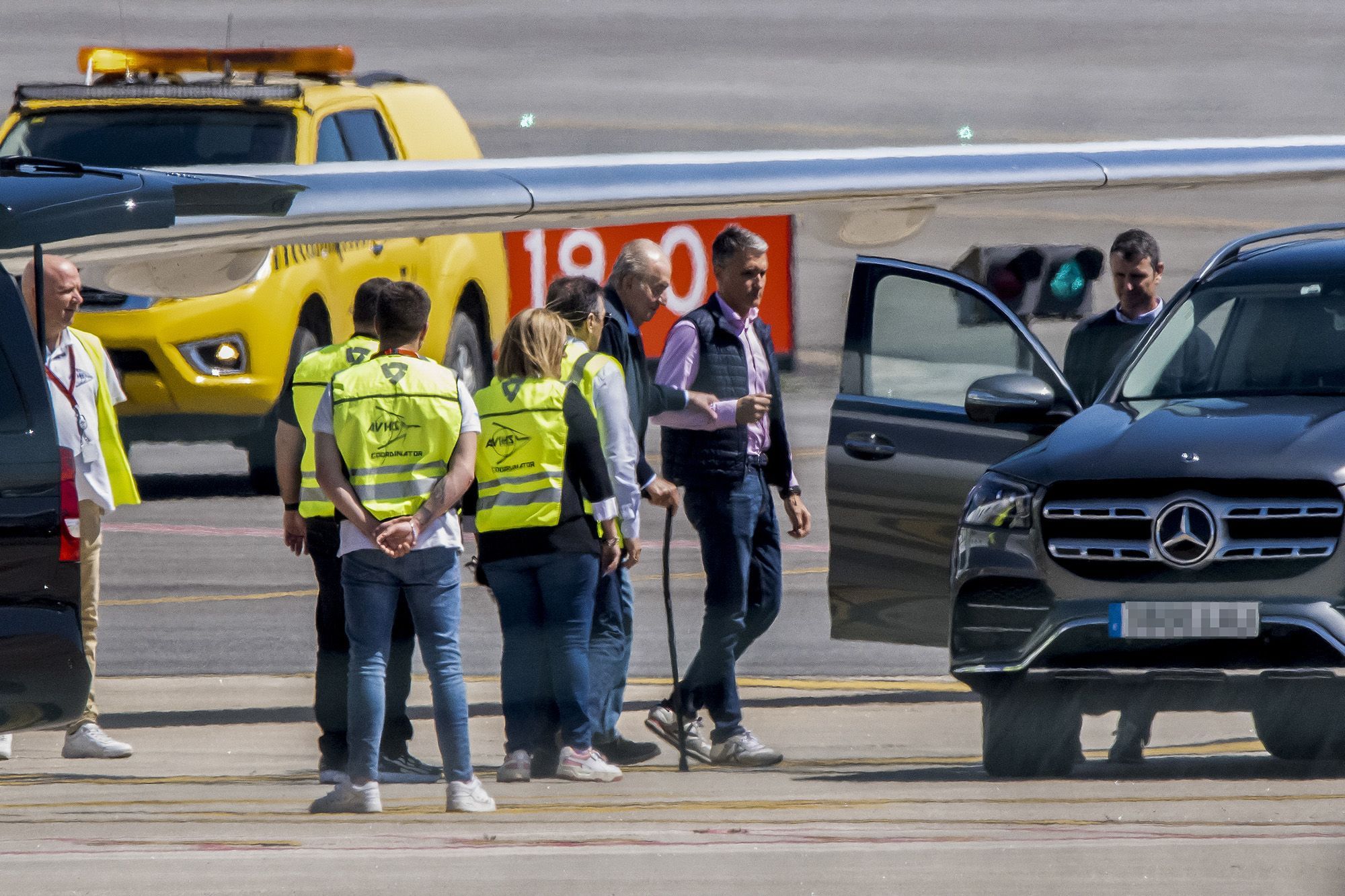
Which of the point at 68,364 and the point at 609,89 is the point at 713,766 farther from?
the point at 609,89

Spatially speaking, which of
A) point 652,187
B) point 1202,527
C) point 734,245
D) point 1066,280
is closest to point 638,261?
point 734,245

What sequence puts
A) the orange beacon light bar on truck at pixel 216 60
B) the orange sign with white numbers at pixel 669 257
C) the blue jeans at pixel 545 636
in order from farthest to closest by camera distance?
the orange sign with white numbers at pixel 669 257 → the orange beacon light bar on truck at pixel 216 60 → the blue jeans at pixel 545 636

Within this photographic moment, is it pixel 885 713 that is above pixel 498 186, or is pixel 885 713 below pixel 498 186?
below

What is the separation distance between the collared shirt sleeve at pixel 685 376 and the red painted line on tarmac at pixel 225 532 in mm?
4588

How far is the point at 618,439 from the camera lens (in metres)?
8.23

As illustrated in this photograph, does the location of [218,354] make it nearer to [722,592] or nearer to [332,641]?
[722,592]

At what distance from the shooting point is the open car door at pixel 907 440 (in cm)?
881

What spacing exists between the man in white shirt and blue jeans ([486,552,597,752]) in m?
1.40

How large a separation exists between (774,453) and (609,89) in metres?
29.6

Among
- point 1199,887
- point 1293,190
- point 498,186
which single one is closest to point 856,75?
point 1293,190

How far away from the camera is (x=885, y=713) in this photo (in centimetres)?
936

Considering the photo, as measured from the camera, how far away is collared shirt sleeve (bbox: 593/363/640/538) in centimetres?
817

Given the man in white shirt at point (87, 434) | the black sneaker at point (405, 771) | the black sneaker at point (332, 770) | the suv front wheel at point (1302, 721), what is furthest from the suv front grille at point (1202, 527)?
the man in white shirt at point (87, 434)

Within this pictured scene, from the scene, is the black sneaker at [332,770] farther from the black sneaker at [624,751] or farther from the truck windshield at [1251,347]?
the truck windshield at [1251,347]
